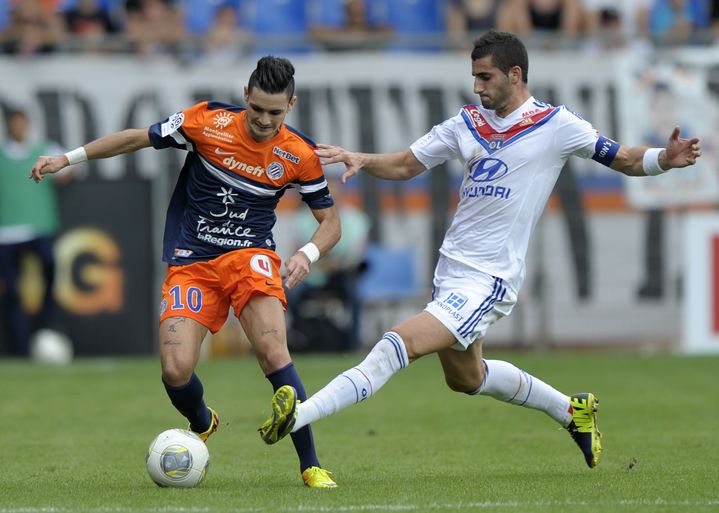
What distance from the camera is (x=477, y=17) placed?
1875 centimetres

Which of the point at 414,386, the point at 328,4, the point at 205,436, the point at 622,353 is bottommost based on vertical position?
the point at 622,353

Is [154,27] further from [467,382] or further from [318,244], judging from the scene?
[467,382]

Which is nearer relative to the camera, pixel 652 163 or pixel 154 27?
pixel 652 163

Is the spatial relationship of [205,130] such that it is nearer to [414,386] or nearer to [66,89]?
[414,386]

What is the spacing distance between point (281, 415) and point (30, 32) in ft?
37.5

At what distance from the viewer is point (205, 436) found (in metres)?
8.54

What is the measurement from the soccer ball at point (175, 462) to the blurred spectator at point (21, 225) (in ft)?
30.2

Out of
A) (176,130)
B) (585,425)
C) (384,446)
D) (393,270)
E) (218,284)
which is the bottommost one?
(393,270)

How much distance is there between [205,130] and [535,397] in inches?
103

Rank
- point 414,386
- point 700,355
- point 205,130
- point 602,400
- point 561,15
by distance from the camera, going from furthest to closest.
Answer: point 561,15, point 700,355, point 414,386, point 602,400, point 205,130

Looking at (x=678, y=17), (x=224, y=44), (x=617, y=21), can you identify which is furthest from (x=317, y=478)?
(x=678, y=17)

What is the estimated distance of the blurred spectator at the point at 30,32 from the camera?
17.2m

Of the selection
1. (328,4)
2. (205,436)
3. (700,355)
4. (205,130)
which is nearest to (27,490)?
(205,436)

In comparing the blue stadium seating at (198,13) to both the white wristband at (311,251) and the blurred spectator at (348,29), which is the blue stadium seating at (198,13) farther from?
the white wristband at (311,251)
